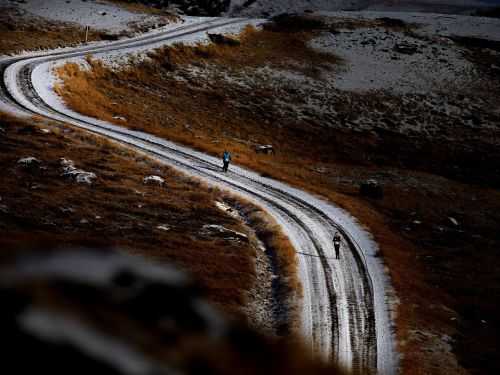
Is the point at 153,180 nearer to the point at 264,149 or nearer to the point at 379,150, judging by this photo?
the point at 264,149

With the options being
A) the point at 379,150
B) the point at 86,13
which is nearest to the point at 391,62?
the point at 379,150

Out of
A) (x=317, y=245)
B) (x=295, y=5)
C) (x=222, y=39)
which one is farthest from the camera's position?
(x=295, y=5)

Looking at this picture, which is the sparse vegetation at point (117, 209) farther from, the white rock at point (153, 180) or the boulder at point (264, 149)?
the boulder at point (264, 149)

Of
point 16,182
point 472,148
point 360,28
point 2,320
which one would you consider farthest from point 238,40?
point 2,320

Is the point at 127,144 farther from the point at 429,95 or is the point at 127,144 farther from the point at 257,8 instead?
the point at 257,8

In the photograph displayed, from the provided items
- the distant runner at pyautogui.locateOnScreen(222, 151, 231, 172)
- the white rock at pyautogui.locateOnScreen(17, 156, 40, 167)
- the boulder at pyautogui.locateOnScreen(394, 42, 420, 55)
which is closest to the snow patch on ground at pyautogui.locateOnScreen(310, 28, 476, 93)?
the boulder at pyautogui.locateOnScreen(394, 42, 420, 55)

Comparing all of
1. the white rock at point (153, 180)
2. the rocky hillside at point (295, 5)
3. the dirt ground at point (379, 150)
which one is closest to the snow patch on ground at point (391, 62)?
the dirt ground at point (379, 150)
